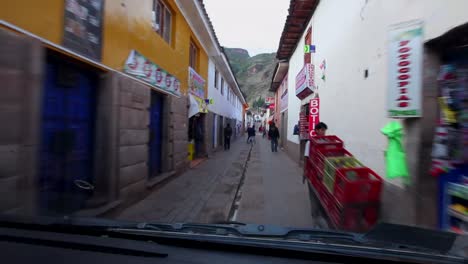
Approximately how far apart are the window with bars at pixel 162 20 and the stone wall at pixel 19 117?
12.7ft

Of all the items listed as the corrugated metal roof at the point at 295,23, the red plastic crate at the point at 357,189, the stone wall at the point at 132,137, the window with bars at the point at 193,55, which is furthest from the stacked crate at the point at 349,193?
the window with bars at the point at 193,55

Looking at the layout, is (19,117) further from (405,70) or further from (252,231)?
(405,70)

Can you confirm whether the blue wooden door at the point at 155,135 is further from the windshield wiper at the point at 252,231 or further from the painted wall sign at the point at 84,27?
the windshield wiper at the point at 252,231

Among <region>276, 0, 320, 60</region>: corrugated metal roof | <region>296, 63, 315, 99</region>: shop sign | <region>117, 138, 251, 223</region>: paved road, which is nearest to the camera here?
<region>117, 138, 251, 223</region>: paved road

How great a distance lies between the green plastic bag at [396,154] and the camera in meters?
3.48

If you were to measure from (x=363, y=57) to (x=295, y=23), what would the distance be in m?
6.29

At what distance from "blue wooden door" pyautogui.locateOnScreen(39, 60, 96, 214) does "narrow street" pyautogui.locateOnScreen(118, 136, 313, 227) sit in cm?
105

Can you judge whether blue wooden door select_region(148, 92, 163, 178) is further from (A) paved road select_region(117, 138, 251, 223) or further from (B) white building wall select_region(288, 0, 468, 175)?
(B) white building wall select_region(288, 0, 468, 175)

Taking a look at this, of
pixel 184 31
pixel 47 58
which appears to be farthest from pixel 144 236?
pixel 184 31

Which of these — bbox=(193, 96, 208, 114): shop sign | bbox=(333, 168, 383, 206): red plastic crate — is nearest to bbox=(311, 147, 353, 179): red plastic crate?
bbox=(333, 168, 383, 206): red plastic crate

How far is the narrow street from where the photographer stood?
490cm

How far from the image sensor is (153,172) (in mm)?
7082

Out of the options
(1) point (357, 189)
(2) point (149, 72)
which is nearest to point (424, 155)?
(1) point (357, 189)

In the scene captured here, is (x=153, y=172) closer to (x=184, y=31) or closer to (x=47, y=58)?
(x=47, y=58)
